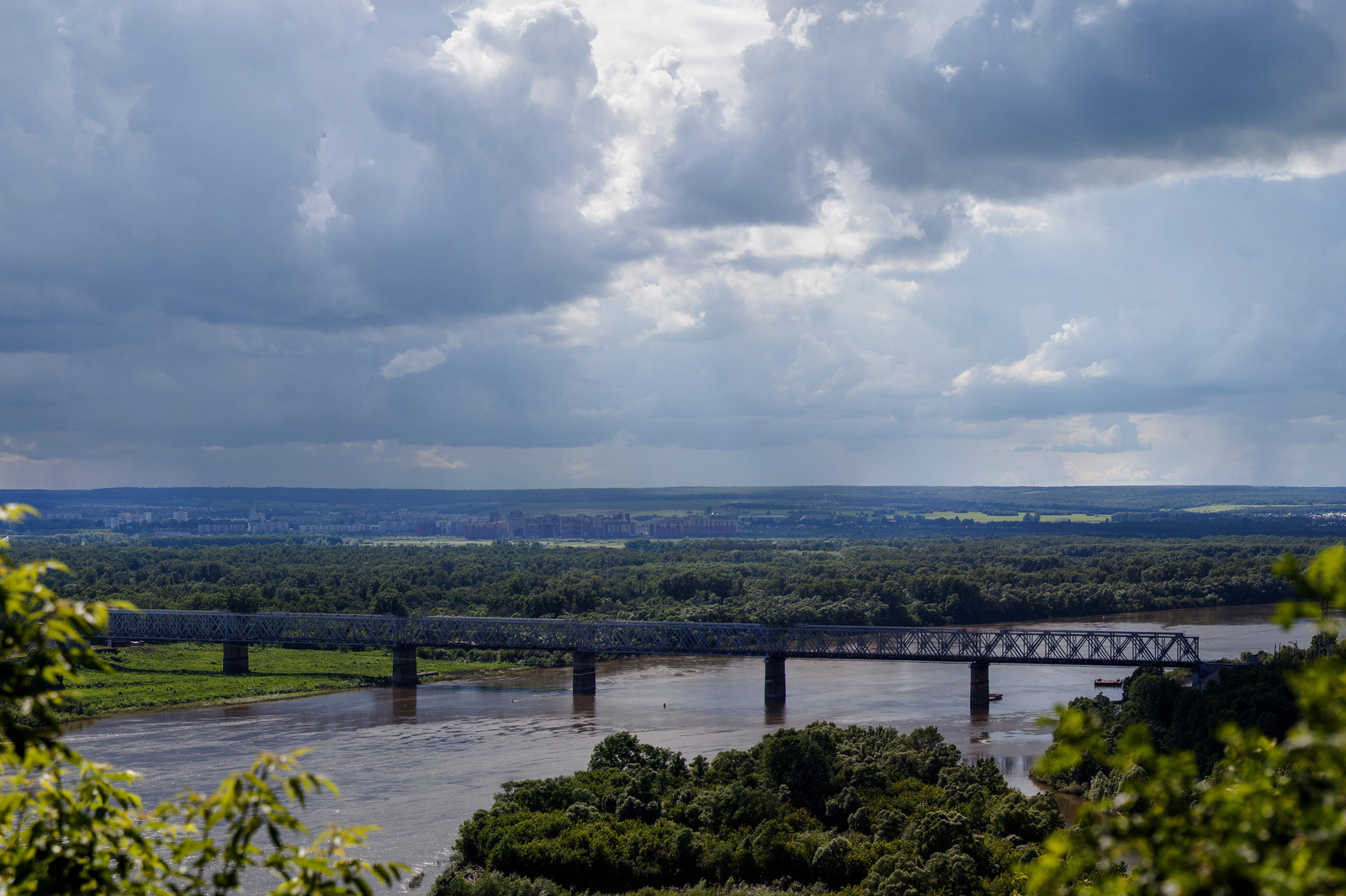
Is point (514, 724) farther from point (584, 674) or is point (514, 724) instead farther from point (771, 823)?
point (771, 823)

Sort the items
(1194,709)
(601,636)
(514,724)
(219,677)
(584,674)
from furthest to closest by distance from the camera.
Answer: (601,636)
(219,677)
(584,674)
(514,724)
(1194,709)

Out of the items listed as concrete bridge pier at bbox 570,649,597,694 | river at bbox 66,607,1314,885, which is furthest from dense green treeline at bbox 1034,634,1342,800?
concrete bridge pier at bbox 570,649,597,694

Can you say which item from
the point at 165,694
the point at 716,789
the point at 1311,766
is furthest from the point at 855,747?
the point at 165,694

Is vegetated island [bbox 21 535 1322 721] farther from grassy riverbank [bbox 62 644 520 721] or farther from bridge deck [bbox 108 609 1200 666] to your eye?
bridge deck [bbox 108 609 1200 666]

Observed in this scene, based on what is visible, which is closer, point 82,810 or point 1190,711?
point 82,810

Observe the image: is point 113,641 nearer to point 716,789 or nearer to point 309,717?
point 309,717

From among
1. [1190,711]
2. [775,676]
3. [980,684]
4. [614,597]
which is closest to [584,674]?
[775,676]
